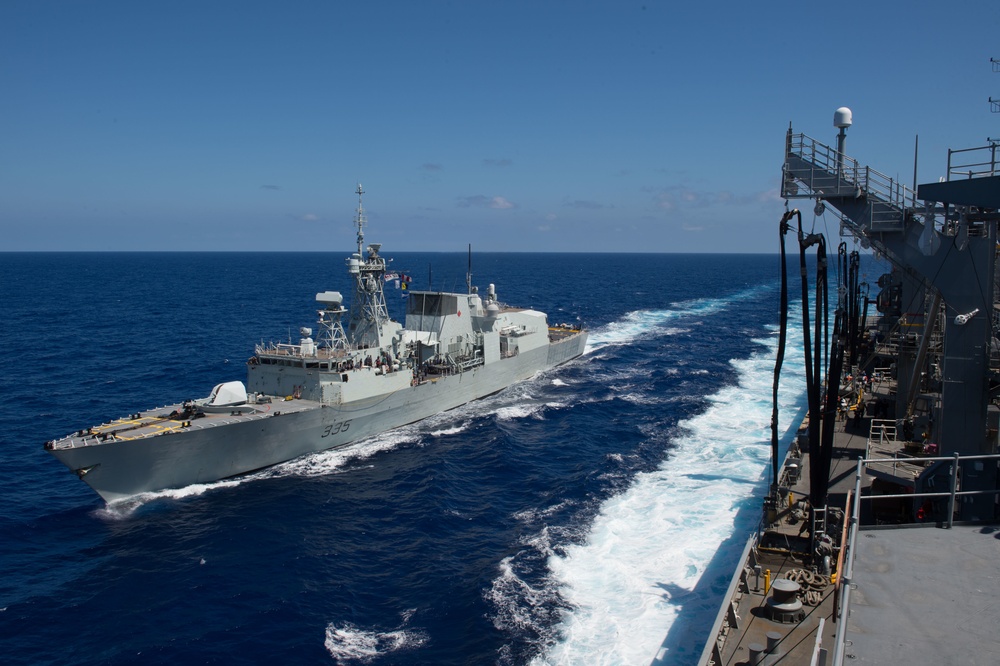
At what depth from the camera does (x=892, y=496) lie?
987 cm

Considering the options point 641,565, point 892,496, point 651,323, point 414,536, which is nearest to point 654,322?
point 651,323

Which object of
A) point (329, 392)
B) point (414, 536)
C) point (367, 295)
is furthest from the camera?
point (367, 295)

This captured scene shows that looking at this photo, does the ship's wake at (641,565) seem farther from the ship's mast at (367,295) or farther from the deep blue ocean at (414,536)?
the ship's mast at (367,295)

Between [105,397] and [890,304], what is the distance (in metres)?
52.4

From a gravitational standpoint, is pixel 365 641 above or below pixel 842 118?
below

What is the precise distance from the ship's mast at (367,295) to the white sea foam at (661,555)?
19.0 meters

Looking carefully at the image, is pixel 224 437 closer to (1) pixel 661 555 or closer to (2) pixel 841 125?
(1) pixel 661 555

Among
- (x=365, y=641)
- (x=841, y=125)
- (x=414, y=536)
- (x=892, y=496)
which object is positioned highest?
(x=841, y=125)

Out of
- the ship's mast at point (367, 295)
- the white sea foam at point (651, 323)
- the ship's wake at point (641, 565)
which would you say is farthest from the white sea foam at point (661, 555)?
the white sea foam at point (651, 323)

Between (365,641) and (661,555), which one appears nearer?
(365,641)

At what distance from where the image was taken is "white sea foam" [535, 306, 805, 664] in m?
17.2

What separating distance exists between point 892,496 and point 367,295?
1348 inches

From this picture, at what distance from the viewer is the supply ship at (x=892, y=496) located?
8.93 m

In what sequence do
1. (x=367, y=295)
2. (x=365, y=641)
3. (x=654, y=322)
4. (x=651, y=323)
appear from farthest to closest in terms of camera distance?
(x=654, y=322) < (x=651, y=323) < (x=367, y=295) < (x=365, y=641)
